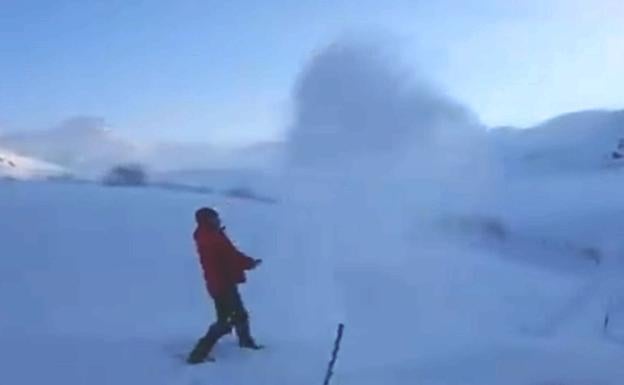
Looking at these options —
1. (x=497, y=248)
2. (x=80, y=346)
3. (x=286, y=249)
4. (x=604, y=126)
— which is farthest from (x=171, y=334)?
(x=604, y=126)

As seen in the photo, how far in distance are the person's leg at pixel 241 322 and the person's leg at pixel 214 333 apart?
7 centimetres

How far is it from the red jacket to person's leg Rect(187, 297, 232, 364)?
0.12 m

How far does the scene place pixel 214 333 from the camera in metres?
10.3

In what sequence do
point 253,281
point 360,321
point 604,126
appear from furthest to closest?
point 604,126
point 253,281
point 360,321

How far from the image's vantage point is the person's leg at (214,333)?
33.7 ft

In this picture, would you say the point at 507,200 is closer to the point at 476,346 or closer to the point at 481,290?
the point at 481,290

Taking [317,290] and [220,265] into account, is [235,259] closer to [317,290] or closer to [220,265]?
[220,265]

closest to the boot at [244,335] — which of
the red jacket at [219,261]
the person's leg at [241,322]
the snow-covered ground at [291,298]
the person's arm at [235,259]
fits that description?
the person's leg at [241,322]

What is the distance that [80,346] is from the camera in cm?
1096

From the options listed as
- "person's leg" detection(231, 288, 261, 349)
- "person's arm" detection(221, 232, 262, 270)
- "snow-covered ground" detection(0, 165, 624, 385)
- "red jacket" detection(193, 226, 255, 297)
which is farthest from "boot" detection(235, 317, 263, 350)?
"person's arm" detection(221, 232, 262, 270)

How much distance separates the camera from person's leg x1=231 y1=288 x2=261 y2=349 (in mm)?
10508

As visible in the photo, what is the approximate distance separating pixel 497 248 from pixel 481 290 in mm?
12605

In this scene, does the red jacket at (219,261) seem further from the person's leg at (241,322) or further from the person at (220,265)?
the person's leg at (241,322)

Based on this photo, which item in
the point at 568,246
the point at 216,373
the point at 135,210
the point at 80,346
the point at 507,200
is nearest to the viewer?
the point at 216,373
